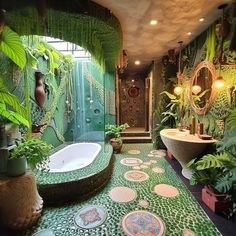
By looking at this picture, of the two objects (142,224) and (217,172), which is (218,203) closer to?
(217,172)

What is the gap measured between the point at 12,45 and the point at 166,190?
8.39ft

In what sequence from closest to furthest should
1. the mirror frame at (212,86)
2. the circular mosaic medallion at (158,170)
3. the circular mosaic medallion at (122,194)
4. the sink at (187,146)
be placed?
the circular mosaic medallion at (122,194) → the sink at (187,146) → the mirror frame at (212,86) → the circular mosaic medallion at (158,170)

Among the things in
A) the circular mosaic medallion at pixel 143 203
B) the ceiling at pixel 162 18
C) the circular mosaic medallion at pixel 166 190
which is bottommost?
the circular mosaic medallion at pixel 166 190

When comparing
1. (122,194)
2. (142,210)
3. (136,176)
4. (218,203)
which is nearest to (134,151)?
(136,176)

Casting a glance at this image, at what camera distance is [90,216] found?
1.89 m

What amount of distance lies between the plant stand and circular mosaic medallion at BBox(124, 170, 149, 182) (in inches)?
61.5

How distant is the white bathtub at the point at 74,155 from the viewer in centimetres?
322

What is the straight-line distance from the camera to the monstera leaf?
5.18 ft

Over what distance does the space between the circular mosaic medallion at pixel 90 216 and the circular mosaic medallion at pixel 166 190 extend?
86 cm

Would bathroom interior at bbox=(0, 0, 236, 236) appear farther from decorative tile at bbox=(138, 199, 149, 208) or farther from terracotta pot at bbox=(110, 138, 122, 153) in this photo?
terracotta pot at bbox=(110, 138, 122, 153)

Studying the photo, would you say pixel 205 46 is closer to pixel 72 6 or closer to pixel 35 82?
pixel 72 6

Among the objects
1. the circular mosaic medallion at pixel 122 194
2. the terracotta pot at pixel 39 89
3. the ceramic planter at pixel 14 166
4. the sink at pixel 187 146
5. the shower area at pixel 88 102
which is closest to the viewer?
the ceramic planter at pixel 14 166

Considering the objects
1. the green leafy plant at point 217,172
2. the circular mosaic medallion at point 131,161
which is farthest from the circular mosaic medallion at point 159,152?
the green leafy plant at point 217,172

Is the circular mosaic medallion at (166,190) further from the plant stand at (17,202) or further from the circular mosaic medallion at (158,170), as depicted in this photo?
the plant stand at (17,202)
